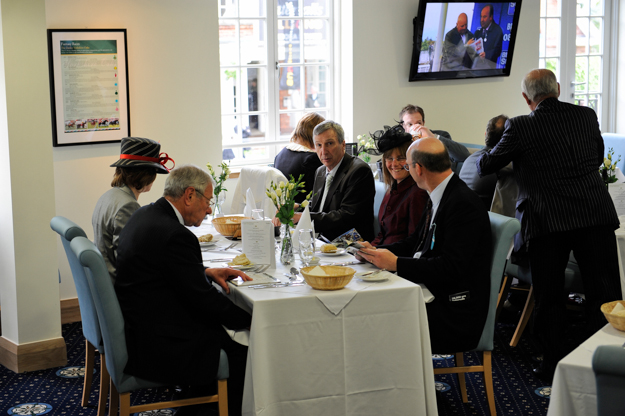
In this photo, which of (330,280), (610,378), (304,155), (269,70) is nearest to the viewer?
(610,378)

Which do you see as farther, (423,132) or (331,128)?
(423,132)

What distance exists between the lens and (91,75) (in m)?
4.63

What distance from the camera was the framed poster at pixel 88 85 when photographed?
4.52 m

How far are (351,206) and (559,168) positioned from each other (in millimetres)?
1185

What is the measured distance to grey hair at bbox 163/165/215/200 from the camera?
2754 millimetres

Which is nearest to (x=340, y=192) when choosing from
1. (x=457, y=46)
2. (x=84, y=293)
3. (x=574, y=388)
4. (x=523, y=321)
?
(x=523, y=321)

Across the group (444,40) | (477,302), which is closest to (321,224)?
(477,302)

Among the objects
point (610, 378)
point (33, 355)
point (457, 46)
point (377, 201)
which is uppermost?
point (457, 46)

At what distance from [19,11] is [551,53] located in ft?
18.6

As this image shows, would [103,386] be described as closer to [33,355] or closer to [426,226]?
[33,355]

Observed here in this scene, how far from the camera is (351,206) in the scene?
3.98 metres

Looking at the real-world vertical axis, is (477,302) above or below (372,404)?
above

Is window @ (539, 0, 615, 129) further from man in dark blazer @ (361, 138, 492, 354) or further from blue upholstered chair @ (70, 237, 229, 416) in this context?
blue upholstered chair @ (70, 237, 229, 416)

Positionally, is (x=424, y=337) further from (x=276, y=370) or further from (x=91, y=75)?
(x=91, y=75)
